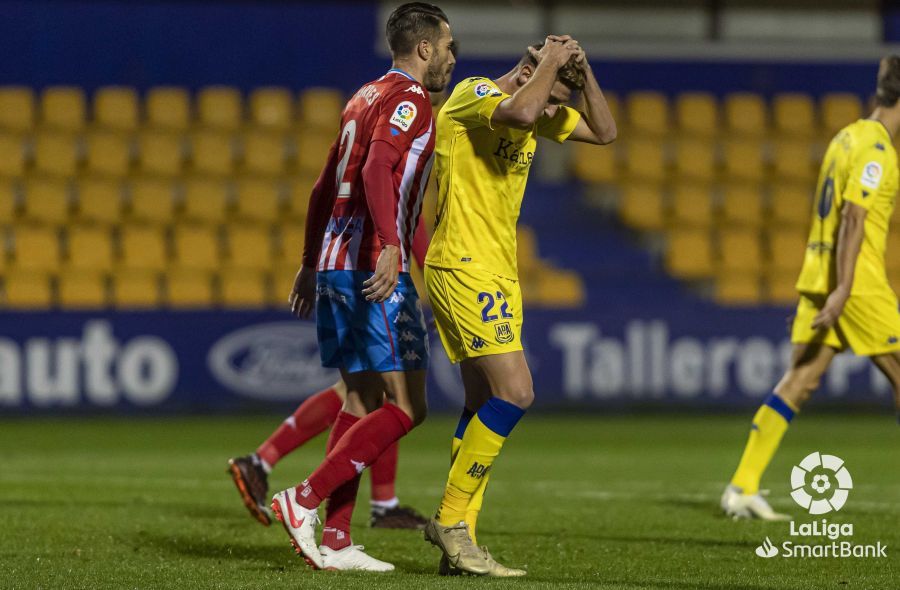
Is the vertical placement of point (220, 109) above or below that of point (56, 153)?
above

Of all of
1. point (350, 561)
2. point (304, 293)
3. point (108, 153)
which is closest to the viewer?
point (350, 561)

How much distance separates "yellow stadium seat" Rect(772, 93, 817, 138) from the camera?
18.4m

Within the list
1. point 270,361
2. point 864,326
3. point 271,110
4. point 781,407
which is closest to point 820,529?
point 781,407

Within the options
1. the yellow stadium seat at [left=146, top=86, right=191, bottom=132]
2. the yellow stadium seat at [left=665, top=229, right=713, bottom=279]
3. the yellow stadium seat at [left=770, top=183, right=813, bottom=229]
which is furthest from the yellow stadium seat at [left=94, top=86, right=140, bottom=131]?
the yellow stadium seat at [left=770, top=183, right=813, bottom=229]

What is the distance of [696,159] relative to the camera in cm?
1786

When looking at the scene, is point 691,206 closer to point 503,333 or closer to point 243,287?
point 243,287

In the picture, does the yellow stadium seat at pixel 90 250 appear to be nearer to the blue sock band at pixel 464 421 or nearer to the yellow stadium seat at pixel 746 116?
the yellow stadium seat at pixel 746 116

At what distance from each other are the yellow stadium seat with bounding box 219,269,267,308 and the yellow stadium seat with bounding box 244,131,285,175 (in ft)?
6.39

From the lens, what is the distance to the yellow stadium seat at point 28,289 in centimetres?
Result: 1437

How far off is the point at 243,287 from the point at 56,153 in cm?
324

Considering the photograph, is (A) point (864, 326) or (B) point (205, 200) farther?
(B) point (205, 200)

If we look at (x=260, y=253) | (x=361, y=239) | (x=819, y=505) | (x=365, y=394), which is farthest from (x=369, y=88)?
(x=260, y=253)

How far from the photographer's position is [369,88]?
5.62 meters

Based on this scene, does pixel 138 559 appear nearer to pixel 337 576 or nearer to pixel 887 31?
pixel 337 576
